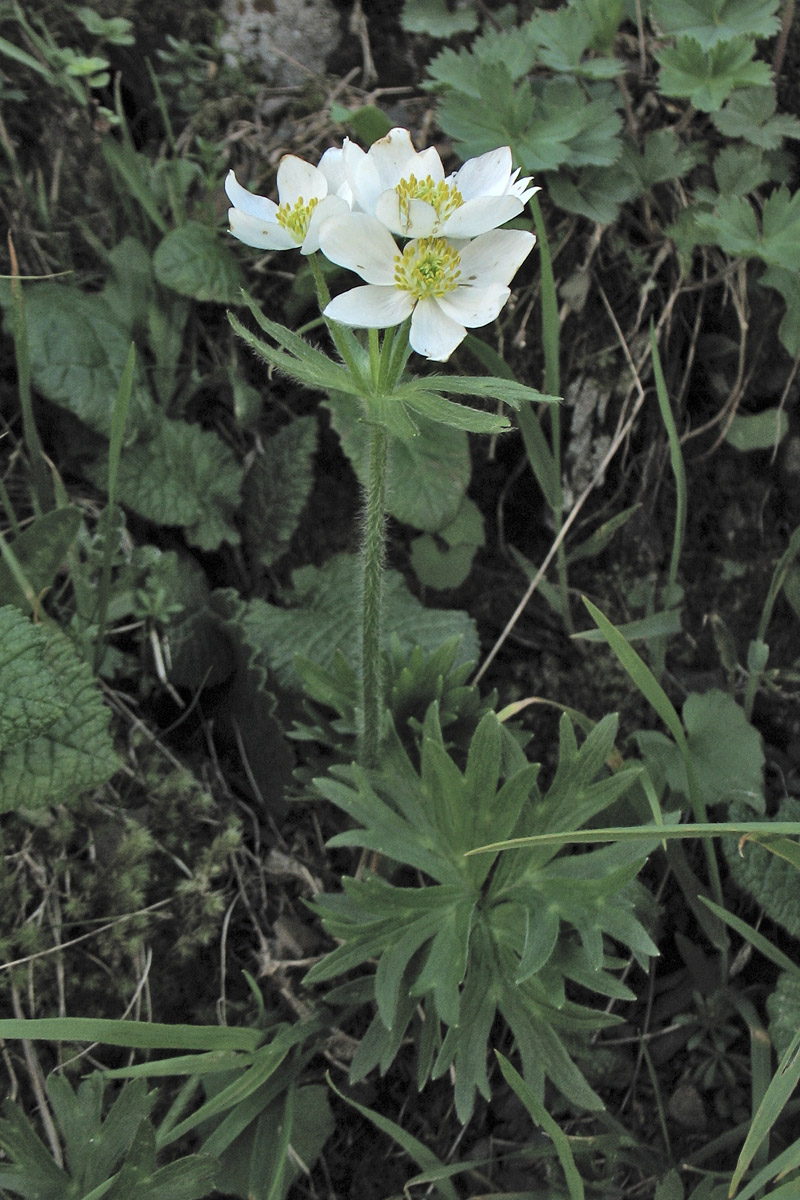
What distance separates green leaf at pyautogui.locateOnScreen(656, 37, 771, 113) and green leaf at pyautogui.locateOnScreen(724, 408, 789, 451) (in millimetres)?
739

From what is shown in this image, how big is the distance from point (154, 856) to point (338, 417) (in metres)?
1.16

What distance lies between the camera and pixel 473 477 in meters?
2.52

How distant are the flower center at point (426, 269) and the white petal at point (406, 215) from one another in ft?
0.11

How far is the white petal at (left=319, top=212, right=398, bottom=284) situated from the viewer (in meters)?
1.31

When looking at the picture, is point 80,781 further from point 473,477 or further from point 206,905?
point 473,477

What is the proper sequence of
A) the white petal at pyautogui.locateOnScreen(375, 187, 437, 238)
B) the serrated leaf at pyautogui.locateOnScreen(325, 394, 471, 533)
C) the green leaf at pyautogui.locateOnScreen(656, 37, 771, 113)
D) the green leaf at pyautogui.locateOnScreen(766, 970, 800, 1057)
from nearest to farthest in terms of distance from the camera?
the white petal at pyautogui.locateOnScreen(375, 187, 437, 238) < the green leaf at pyautogui.locateOnScreen(766, 970, 800, 1057) < the green leaf at pyautogui.locateOnScreen(656, 37, 771, 113) < the serrated leaf at pyautogui.locateOnScreen(325, 394, 471, 533)

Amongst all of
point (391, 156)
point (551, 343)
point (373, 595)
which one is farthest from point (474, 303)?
point (551, 343)

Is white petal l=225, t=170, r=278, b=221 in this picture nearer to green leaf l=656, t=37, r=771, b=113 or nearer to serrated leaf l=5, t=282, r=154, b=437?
Answer: serrated leaf l=5, t=282, r=154, b=437

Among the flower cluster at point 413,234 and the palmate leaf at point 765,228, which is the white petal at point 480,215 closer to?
the flower cluster at point 413,234

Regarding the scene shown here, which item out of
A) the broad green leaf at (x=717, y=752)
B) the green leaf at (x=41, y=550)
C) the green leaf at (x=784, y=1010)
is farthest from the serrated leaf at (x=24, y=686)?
the green leaf at (x=784, y=1010)

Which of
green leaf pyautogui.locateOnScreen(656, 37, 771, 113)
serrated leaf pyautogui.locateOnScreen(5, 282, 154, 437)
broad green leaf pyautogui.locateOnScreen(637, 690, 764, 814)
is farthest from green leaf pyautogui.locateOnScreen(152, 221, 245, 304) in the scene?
broad green leaf pyautogui.locateOnScreen(637, 690, 764, 814)

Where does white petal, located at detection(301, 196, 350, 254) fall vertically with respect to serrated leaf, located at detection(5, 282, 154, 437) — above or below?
above

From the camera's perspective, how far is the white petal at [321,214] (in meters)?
1.31

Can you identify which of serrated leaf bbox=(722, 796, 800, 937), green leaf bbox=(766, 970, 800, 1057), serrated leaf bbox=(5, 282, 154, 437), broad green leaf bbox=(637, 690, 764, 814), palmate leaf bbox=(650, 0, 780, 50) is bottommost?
green leaf bbox=(766, 970, 800, 1057)
